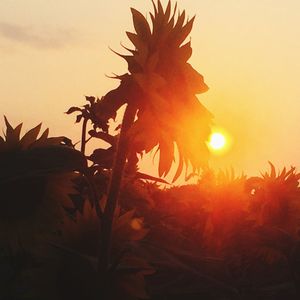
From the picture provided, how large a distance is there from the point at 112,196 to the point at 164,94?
426 mm

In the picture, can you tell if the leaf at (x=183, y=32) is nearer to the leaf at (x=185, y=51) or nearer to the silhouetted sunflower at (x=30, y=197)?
the leaf at (x=185, y=51)

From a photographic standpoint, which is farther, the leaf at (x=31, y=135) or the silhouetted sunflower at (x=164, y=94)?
the leaf at (x=31, y=135)

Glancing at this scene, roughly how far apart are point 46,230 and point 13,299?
0.32 metres

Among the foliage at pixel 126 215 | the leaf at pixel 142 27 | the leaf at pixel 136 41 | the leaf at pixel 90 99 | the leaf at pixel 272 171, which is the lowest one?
the foliage at pixel 126 215

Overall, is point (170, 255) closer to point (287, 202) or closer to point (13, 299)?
point (13, 299)

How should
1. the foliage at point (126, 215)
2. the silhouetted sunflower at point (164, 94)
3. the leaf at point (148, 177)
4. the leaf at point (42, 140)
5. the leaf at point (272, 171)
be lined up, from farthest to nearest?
the leaf at point (272, 171), the leaf at point (42, 140), the leaf at point (148, 177), the silhouetted sunflower at point (164, 94), the foliage at point (126, 215)

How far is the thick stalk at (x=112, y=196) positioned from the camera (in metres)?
2.28

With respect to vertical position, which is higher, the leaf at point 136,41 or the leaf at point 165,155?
the leaf at point 136,41

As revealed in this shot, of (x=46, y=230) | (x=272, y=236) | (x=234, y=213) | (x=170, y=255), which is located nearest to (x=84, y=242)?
(x=46, y=230)

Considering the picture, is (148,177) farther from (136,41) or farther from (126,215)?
(136,41)

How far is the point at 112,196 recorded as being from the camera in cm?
235

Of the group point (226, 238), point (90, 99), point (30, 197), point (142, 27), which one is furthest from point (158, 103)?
point (90, 99)

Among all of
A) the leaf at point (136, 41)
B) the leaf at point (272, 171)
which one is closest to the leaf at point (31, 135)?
the leaf at point (136, 41)

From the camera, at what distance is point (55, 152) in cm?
222
